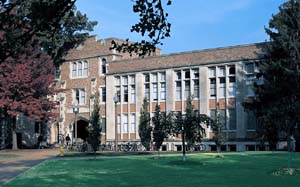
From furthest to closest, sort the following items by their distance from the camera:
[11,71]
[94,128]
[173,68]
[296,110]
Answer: [173,68] < [11,71] < [94,128] < [296,110]

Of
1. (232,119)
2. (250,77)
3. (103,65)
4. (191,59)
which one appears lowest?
(232,119)

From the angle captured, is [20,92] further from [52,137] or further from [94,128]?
[52,137]

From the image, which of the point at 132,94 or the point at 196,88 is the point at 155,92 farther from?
the point at 196,88

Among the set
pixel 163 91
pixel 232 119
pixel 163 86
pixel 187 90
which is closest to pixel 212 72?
pixel 187 90

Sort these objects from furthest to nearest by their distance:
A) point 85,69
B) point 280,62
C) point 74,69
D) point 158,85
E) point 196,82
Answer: point 74,69 < point 85,69 < point 158,85 < point 196,82 < point 280,62

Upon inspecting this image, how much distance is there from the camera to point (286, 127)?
19.1 metres

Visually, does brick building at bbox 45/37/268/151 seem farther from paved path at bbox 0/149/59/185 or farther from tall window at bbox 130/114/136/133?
paved path at bbox 0/149/59/185

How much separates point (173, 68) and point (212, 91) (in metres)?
4.73

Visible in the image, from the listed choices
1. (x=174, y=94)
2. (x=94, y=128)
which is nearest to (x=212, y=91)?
(x=174, y=94)

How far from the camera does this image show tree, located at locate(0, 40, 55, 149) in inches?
1666

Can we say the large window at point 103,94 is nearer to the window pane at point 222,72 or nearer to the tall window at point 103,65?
the tall window at point 103,65

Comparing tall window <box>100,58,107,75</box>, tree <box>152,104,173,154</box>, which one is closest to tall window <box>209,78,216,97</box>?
A: tall window <box>100,58,107,75</box>

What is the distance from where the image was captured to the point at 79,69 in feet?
187

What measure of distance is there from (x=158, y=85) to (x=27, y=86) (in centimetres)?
1257
